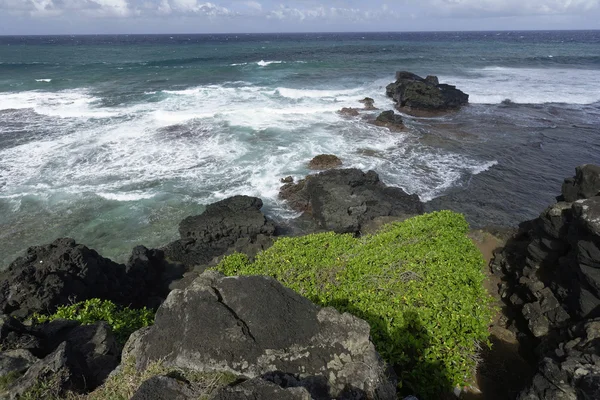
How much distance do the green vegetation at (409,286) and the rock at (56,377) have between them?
4.33 m

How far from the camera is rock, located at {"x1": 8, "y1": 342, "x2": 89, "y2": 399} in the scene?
462cm

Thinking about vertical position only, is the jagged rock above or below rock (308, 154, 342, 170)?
above

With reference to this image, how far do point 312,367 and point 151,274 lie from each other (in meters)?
10.4

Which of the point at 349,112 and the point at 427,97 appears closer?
the point at 349,112

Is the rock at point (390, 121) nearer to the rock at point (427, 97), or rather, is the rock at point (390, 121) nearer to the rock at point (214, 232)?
the rock at point (427, 97)

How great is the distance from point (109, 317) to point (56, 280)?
11.7ft

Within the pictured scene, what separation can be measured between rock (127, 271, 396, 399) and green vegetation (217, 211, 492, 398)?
193 cm

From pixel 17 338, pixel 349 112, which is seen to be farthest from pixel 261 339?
pixel 349 112

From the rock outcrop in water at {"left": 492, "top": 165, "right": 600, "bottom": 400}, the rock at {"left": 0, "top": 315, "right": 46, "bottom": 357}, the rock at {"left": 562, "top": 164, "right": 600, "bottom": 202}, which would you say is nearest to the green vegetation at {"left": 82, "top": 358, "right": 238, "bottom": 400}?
the rock at {"left": 0, "top": 315, "right": 46, "bottom": 357}

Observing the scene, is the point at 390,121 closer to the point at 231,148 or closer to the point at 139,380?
the point at 231,148

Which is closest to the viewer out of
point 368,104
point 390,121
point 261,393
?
point 261,393

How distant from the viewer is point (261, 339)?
4727mm

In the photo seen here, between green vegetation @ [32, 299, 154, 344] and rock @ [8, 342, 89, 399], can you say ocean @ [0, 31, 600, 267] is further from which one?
rock @ [8, 342, 89, 399]

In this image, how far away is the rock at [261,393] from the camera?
342 centimetres
